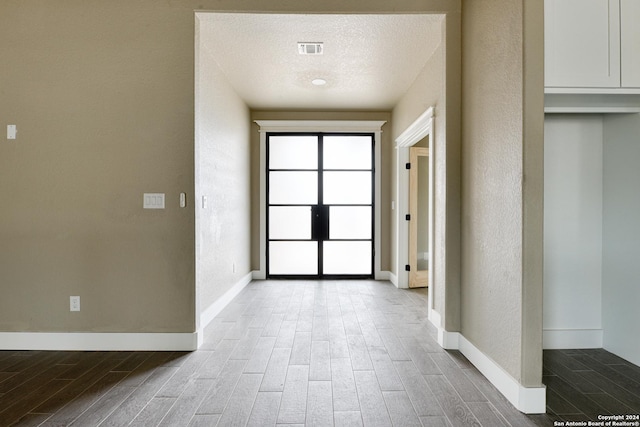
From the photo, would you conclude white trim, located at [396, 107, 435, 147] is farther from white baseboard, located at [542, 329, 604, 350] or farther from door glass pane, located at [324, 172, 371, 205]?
white baseboard, located at [542, 329, 604, 350]

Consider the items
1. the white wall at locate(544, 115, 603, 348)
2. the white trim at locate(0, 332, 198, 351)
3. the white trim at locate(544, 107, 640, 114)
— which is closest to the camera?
the white trim at locate(544, 107, 640, 114)

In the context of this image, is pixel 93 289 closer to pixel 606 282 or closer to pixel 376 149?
pixel 606 282

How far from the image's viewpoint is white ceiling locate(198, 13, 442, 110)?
3170 millimetres

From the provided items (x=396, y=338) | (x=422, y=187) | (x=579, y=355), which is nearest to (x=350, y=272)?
(x=422, y=187)

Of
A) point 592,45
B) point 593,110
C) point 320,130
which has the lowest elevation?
point 593,110

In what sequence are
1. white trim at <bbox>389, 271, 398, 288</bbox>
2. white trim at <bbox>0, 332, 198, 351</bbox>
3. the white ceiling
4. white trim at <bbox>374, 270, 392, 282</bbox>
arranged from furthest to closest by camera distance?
1. white trim at <bbox>374, 270, 392, 282</bbox>
2. white trim at <bbox>389, 271, 398, 288</bbox>
3. the white ceiling
4. white trim at <bbox>0, 332, 198, 351</bbox>

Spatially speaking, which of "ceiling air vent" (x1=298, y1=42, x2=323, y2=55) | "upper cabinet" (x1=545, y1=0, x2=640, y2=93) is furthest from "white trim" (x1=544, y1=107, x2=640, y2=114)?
"ceiling air vent" (x1=298, y1=42, x2=323, y2=55)

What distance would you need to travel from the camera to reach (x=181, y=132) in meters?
2.99

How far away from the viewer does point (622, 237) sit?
2.73 meters

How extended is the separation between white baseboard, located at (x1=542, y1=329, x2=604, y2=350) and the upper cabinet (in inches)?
69.7

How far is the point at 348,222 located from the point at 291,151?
148 cm

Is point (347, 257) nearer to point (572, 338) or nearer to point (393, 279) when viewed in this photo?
point (393, 279)

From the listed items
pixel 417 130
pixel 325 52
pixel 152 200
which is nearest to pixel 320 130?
pixel 417 130

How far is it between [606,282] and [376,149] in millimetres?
3827
